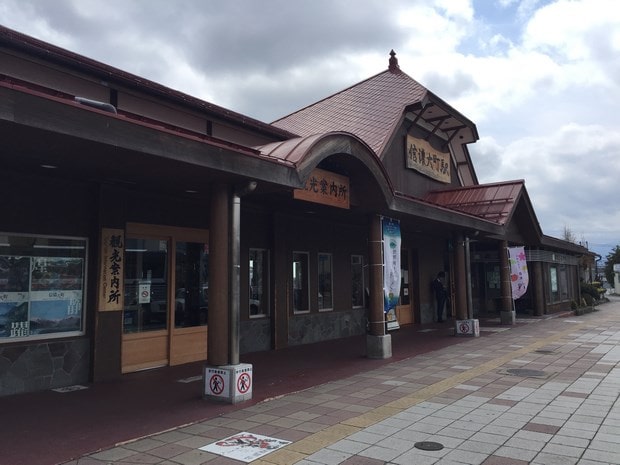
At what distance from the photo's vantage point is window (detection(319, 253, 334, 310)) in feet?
45.4

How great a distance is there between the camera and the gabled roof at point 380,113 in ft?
54.4

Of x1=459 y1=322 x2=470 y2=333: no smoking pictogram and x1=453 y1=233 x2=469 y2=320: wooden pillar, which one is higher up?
x1=453 y1=233 x2=469 y2=320: wooden pillar

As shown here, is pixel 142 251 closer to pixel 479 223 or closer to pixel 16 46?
pixel 16 46

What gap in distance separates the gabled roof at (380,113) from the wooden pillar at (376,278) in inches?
205

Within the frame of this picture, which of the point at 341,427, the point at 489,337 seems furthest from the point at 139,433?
the point at 489,337

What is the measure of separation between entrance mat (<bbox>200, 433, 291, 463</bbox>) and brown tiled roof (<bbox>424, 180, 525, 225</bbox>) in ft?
39.1

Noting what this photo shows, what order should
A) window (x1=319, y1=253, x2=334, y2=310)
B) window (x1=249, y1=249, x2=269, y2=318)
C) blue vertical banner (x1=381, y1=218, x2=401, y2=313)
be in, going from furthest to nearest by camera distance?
1. window (x1=319, y1=253, x2=334, y2=310)
2. window (x1=249, y1=249, x2=269, y2=318)
3. blue vertical banner (x1=381, y1=218, x2=401, y2=313)

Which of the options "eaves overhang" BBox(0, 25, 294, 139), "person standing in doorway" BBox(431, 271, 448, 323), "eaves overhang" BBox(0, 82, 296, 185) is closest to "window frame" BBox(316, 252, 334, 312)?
"eaves overhang" BBox(0, 25, 294, 139)

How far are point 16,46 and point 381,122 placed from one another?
11437mm

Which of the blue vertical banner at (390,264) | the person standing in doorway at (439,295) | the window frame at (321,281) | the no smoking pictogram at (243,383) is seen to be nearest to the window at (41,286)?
the no smoking pictogram at (243,383)

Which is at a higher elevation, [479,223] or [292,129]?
[292,129]

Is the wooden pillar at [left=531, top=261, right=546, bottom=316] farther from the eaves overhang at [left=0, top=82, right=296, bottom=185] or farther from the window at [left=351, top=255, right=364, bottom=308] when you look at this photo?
the eaves overhang at [left=0, top=82, right=296, bottom=185]

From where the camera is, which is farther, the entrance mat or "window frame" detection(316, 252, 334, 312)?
"window frame" detection(316, 252, 334, 312)

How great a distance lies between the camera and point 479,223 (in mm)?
14562
